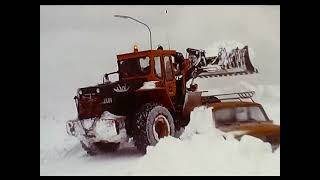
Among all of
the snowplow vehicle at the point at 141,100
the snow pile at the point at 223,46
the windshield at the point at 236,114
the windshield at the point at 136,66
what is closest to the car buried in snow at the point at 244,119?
the windshield at the point at 236,114

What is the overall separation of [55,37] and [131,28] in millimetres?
544

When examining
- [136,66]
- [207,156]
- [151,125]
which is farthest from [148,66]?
[207,156]

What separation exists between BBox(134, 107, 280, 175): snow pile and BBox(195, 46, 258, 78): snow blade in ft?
1.28

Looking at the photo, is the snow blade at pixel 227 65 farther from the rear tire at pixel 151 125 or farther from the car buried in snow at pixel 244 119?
the rear tire at pixel 151 125

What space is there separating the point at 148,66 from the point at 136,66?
3.4 inches

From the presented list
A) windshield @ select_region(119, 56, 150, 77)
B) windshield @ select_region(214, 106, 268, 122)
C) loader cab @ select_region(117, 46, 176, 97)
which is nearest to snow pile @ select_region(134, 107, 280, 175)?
windshield @ select_region(214, 106, 268, 122)

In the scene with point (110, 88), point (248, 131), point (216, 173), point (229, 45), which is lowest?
point (216, 173)

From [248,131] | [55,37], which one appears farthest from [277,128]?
[55,37]

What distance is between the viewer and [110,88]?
414 cm

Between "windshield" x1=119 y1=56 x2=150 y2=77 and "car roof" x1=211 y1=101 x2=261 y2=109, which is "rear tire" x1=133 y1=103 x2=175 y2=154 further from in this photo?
"car roof" x1=211 y1=101 x2=261 y2=109

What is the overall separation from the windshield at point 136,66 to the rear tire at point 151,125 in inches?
9.5

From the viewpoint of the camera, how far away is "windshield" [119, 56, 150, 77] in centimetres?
413

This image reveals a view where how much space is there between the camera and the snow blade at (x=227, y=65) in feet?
13.6
